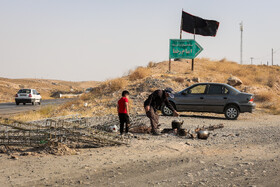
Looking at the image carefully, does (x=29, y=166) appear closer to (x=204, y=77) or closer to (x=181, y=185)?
(x=181, y=185)

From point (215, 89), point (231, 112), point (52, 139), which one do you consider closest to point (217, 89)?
point (215, 89)

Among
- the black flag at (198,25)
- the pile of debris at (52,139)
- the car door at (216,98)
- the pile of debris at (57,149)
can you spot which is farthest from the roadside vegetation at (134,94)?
the pile of debris at (57,149)

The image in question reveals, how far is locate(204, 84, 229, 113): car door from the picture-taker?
15586mm

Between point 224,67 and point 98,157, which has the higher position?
point 224,67

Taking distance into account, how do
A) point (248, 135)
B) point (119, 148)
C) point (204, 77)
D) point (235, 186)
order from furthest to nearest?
point (204, 77) < point (248, 135) < point (119, 148) < point (235, 186)

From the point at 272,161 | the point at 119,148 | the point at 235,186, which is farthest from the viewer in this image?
the point at 119,148

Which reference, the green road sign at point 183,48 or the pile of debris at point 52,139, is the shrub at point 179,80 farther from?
the pile of debris at point 52,139

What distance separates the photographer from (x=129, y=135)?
1012 cm

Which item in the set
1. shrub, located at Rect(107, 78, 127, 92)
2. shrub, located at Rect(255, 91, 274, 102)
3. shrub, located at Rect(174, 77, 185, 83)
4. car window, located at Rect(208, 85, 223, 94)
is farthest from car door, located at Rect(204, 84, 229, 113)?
shrub, located at Rect(255, 91, 274, 102)

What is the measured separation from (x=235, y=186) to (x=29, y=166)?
3988 millimetres

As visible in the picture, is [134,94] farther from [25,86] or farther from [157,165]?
[25,86]

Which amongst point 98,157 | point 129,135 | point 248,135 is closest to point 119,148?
point 98,157

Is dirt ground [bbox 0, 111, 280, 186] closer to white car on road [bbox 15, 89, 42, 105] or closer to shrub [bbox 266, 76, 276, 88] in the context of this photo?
white car on road [bbox 15, 89, 42, 105]

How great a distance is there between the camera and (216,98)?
15664 millimetres
